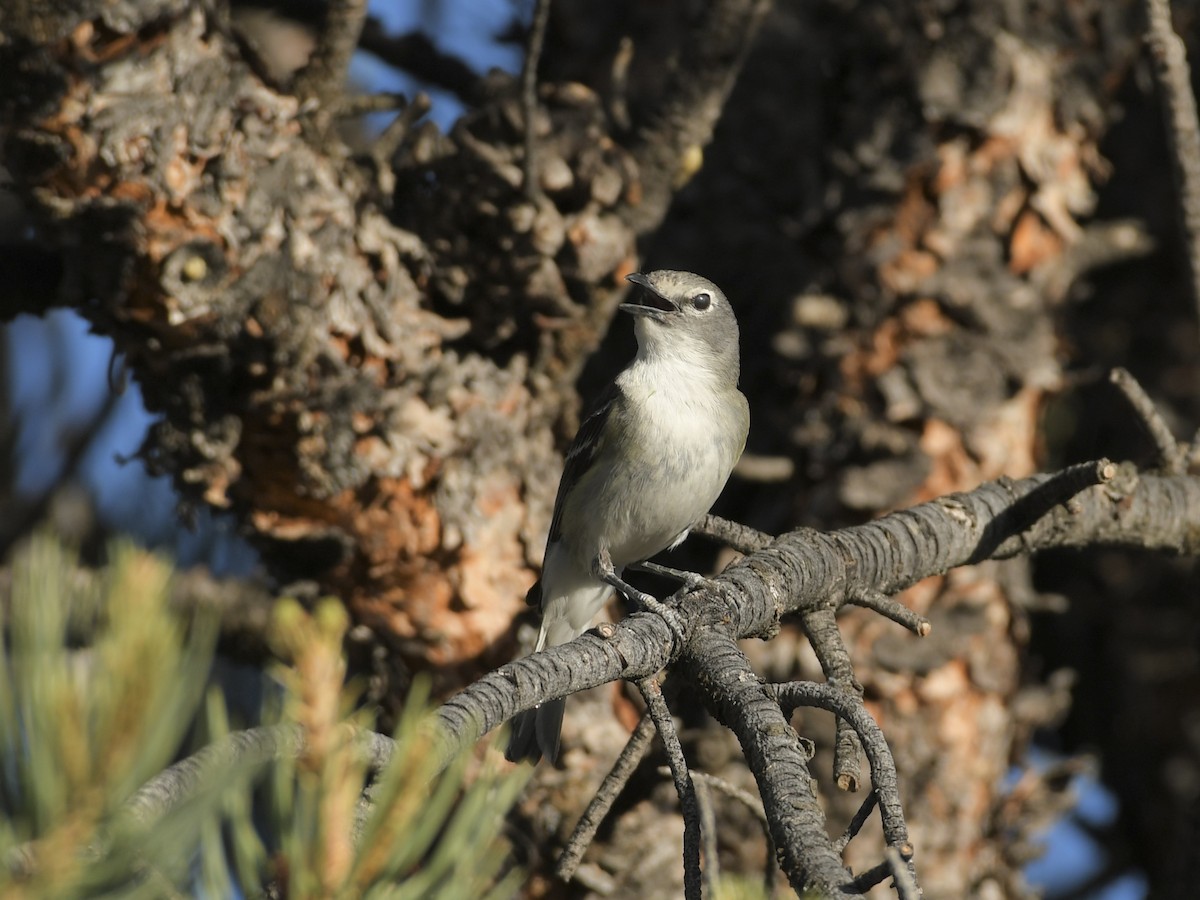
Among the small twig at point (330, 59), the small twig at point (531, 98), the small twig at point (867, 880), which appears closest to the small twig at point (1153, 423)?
the small twig at point (531, 98)

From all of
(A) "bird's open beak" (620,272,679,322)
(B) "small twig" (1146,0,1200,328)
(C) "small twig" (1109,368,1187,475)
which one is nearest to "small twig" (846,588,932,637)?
(C) "small twig" (1109,368,1187,475)

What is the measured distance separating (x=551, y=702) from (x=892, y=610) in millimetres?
1447

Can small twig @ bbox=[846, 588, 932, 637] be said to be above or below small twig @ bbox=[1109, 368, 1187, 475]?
below

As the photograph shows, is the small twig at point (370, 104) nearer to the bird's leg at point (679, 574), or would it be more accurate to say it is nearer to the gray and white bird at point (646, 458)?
the gray and white bird at point (646, 458)

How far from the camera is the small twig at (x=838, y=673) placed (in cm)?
215

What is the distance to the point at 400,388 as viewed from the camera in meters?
3.76

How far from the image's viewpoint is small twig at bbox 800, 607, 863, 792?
215 centimetres

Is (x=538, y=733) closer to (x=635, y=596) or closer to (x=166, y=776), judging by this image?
(x=635, y=596)

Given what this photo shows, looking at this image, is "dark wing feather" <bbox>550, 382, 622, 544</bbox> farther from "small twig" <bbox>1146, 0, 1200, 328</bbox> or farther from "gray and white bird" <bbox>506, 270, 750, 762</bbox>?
"small twig" <bbox>1146, 0, 1200, 328</bbox>

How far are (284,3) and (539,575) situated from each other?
2619mm

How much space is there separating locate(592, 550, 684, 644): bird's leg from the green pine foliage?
1.10 metres

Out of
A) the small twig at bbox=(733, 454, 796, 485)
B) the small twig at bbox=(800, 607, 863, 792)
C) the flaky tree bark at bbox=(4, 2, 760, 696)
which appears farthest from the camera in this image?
the small twig at bbox=(733, 454, 796, 485)

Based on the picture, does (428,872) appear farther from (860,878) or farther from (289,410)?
(289,410)

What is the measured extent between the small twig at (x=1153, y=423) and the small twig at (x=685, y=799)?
1.59 metres
